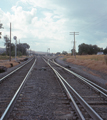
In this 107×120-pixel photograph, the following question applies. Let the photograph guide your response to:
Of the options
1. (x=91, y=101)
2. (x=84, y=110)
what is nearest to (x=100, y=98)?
(x=91, y=101)

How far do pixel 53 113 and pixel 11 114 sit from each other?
1.32m

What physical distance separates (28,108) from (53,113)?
3.14 ft

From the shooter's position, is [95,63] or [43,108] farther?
[95,63]

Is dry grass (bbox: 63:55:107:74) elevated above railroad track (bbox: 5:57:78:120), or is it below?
above

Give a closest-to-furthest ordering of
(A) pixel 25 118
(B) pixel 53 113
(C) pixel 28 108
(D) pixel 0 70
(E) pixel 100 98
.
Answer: (A) pixel 25 118, (B) pixel 53 113, (C) pixel 28 108, (E) pixel 100 98, (D) pixel 0 70

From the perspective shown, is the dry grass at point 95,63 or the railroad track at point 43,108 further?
the dry grass at point 95,63

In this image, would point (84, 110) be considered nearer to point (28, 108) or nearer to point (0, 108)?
point (28, 108)

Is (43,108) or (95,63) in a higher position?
(95,63)

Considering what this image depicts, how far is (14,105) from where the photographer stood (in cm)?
547

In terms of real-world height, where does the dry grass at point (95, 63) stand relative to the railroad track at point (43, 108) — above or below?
above

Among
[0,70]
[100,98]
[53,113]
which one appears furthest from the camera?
[0,70]

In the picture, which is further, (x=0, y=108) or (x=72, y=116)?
(x=0, y=108)

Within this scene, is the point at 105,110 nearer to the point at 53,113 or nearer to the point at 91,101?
the point at 91,101

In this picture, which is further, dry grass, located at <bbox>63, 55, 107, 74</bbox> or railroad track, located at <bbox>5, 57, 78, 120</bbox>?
dry grass, located at <bbox>63, 55, 107, 74</bbox>
